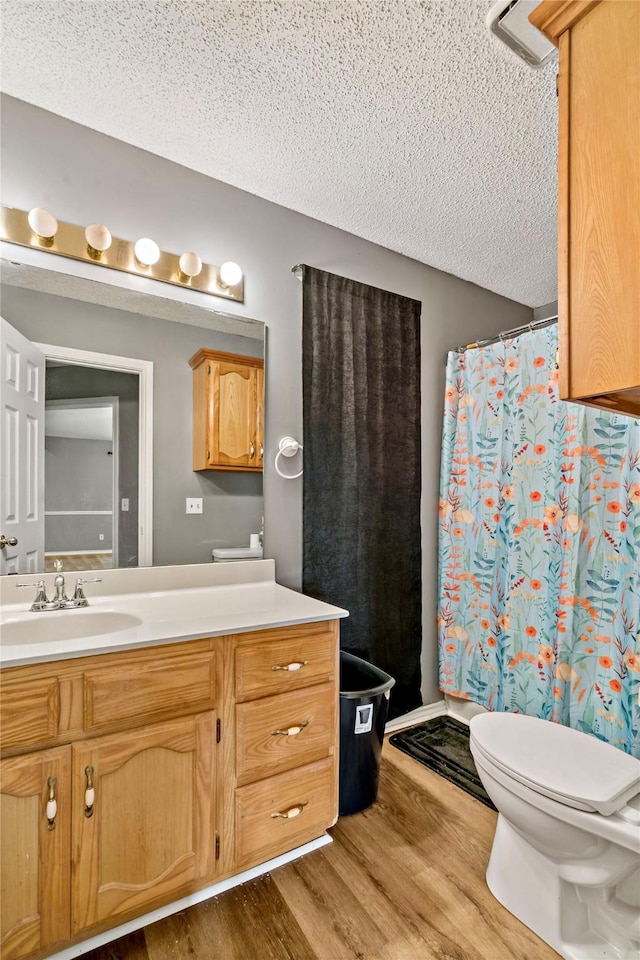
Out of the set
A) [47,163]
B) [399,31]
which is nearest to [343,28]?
[399,31]

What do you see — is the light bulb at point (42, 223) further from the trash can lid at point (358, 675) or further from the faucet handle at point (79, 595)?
the trash can lid at point (358, 675)

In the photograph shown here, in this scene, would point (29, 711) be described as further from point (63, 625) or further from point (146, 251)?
point (146, 251)

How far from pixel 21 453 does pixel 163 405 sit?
1.61 feet

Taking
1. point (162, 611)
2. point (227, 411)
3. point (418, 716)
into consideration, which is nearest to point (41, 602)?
point (162, 611)

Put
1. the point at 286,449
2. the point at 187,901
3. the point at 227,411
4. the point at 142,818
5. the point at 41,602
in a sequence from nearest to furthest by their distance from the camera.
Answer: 1. the point at 142,818
2. the point at 187,901
3. the point at 41,602
4. the point at 227,411
5. the point at 286,449

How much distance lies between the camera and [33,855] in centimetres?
112

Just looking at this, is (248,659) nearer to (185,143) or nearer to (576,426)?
(576,426)

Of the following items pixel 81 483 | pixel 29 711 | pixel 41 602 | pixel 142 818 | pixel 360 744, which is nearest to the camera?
pixel 29 711

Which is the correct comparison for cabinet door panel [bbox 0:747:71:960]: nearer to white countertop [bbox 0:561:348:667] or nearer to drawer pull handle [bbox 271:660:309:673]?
white countertop [bbox 0:561:348:667]

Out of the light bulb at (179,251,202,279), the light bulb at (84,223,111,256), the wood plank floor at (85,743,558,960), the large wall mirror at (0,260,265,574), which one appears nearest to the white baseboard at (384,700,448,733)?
the wood plank floor at (85,743,558,960)

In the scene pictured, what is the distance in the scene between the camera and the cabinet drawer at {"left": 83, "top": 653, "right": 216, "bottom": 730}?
3.91 ft

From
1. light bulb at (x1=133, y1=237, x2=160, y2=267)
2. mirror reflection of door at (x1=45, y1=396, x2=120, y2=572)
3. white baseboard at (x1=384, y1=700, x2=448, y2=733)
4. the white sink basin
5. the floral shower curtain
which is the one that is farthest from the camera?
white baseboard at (x1=384, y1=700, x2=448, y2=733)

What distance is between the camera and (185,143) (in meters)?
1.71

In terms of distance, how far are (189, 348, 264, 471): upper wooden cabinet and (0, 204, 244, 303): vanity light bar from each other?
0.28 metres
